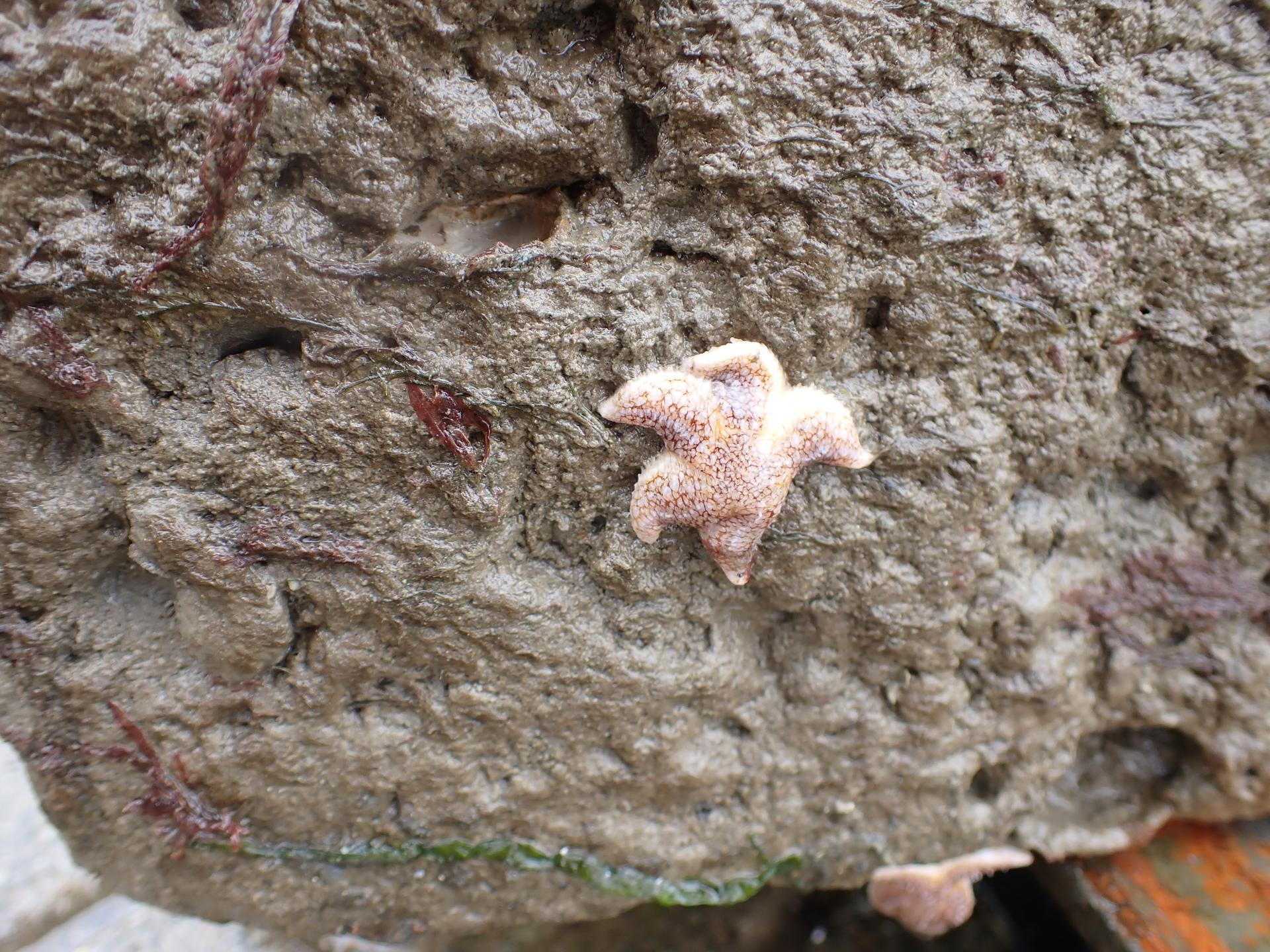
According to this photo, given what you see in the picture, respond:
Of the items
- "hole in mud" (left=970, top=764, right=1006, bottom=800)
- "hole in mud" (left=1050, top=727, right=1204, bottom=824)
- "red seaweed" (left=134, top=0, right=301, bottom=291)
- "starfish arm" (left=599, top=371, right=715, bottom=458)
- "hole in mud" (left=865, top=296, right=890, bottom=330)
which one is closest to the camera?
"red seaweed" (left=134, top=0, right=301, bottom=291)

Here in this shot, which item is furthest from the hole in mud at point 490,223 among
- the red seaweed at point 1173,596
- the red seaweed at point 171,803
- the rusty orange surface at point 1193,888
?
the rusty orange surface at point 1193,888

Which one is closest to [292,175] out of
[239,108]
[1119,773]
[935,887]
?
[239,108]

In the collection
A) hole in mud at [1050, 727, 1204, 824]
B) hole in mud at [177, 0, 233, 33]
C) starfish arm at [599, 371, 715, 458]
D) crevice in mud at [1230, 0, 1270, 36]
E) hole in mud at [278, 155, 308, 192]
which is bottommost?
hole in mud at [1050, 727, 1204, 824]

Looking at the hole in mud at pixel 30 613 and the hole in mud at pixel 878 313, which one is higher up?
the hole in mud at pixel 878 313

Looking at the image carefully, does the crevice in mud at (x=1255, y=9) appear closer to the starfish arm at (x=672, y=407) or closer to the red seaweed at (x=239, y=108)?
the starfish arm at (x=672, y=407)

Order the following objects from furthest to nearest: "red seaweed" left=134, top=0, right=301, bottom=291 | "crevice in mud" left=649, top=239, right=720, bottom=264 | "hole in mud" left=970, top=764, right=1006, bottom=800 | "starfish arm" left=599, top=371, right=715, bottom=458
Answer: "hole in mud" left=970, top=764, right=1006, bottom=800 → "crevice in mud" left=649, top=239, right=720, bottom=264 → "starfish arm" left=599, top=371, right=715, bottom=458 → "red seaweed" left=134, top=0, right=301, bottom=291

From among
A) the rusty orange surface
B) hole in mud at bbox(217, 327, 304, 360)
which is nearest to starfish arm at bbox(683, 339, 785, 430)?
hole in mud at bbox(217, 327, 304, 360)

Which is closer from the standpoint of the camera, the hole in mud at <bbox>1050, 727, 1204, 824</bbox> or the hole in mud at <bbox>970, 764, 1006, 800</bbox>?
the hole in mud at <bbox>970, 764, 1006, 800</bbox>

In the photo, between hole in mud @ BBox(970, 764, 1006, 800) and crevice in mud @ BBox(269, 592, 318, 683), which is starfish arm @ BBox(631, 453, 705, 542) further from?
hole in mud @ BBox(970, 764, 1006, 800)
